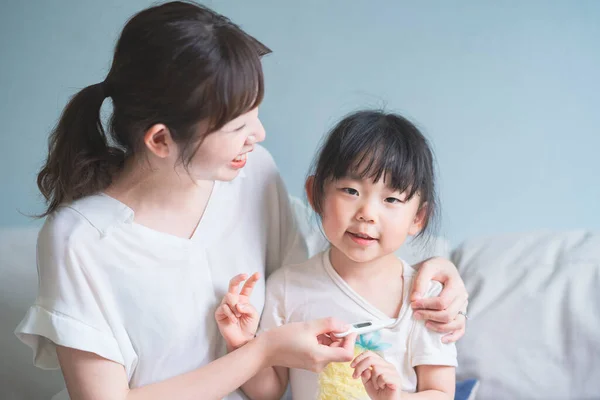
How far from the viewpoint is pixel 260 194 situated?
4.36 feet

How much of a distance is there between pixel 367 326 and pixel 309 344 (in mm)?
125

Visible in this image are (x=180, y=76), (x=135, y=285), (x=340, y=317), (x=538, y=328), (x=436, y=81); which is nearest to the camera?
(x=180, y=76)

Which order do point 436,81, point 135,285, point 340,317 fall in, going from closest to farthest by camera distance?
point 135,285, point 340,317, point 436,81

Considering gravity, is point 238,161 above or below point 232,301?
above

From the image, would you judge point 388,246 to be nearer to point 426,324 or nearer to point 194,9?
point 426,324

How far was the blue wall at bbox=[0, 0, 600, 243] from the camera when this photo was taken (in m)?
1.74

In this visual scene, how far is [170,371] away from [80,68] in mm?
946

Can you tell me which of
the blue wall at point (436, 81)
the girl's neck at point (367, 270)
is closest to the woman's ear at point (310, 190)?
the girl's neck at point (367, 270)

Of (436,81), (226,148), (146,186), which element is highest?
(436,81)

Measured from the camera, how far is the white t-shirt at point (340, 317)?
1.18 m

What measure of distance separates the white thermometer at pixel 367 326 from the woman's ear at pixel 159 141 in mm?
400

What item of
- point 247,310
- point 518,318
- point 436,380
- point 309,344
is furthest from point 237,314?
point 518,318

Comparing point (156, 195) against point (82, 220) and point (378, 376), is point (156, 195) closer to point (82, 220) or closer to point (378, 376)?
point (82, 220)

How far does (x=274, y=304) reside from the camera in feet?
4.18
